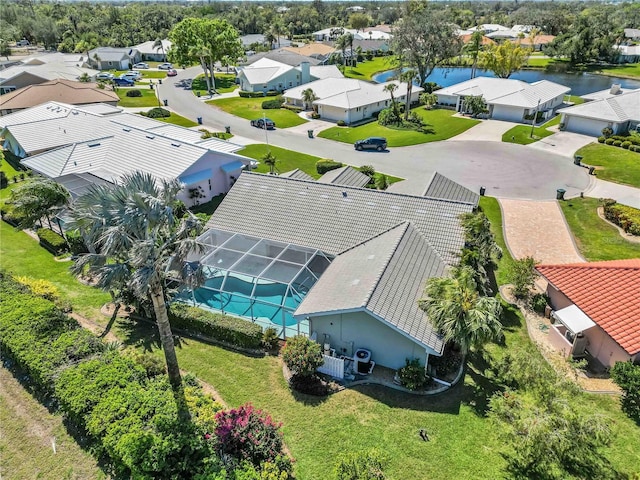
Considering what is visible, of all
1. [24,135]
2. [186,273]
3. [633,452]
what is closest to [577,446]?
[633,452]

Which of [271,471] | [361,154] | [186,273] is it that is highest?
[186,273]

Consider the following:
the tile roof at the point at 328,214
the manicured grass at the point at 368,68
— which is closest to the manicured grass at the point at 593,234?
the tile roof at the point at 328,214

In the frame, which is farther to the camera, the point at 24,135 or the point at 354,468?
the point at 24,135

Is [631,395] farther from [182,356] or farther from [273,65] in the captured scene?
[273,65]

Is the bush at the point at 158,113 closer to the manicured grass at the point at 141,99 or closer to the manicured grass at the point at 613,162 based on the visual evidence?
the manicured grass at the point at 141,99

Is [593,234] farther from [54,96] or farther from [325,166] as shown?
[54,96]

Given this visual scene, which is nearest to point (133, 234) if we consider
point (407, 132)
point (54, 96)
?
point (407, 132)
